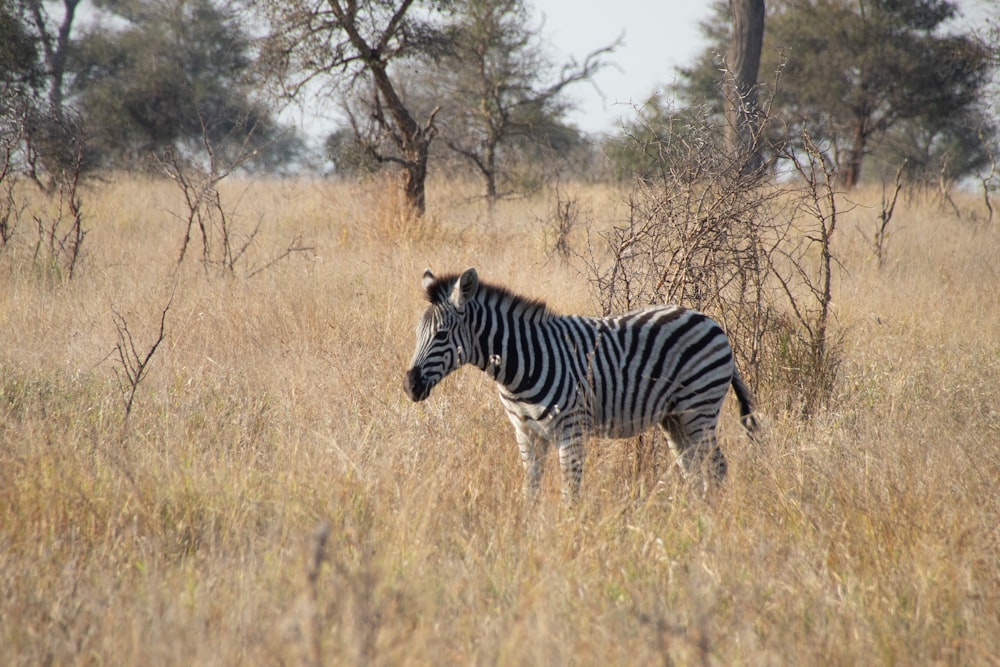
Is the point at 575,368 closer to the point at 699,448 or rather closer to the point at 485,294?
the point at 485,294

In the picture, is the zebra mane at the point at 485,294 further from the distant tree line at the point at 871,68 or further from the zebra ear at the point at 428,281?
the distant tree line at the point at 871,68

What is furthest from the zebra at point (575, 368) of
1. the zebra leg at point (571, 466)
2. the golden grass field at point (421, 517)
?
the golden grass field at point (421, 517)

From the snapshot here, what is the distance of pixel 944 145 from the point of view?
2855 cm

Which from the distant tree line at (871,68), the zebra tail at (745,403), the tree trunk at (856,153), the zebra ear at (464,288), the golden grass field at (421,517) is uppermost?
the distant tree line at (871,68)

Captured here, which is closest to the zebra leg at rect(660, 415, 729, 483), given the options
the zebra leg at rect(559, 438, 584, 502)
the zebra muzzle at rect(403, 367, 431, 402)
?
the zebra leg at rect(559, 438, 584, 502)

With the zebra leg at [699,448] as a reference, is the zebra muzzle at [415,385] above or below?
above

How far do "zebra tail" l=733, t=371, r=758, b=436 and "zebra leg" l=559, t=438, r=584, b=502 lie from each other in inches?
43.6

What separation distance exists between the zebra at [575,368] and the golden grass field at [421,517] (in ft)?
0.83

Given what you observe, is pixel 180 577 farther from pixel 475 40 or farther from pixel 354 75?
pixel 475 40

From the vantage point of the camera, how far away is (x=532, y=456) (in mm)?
3914

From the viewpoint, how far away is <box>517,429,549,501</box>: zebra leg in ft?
12.7

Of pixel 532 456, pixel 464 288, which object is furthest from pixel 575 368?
pixel 464 288

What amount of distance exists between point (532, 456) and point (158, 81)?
21556 mm

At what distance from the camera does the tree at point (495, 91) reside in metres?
16.9
